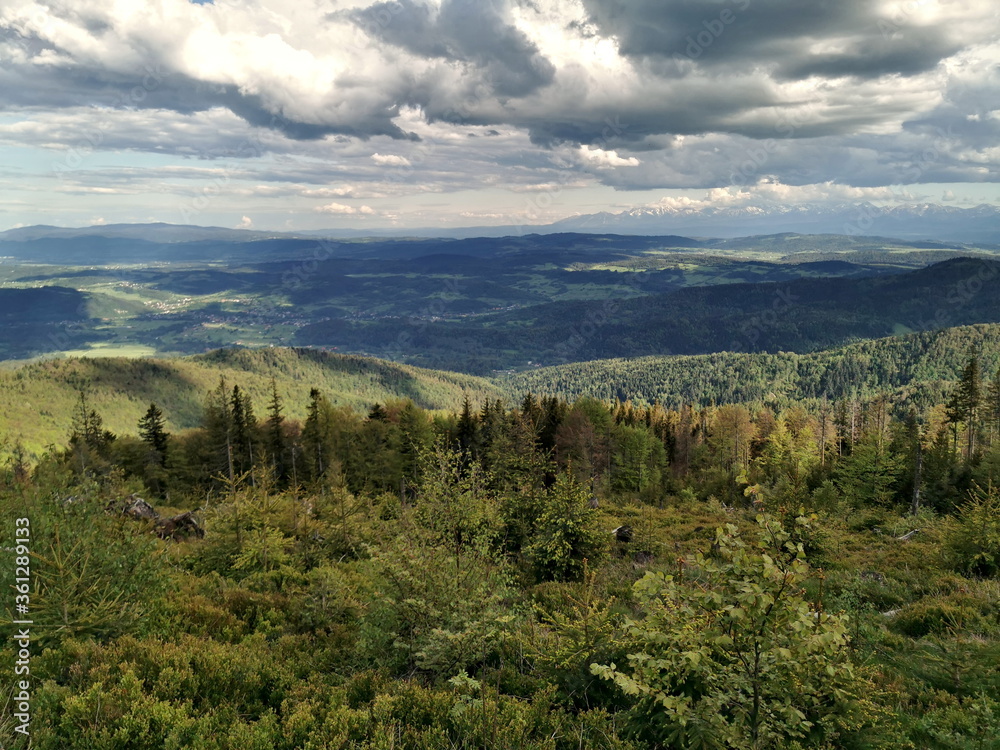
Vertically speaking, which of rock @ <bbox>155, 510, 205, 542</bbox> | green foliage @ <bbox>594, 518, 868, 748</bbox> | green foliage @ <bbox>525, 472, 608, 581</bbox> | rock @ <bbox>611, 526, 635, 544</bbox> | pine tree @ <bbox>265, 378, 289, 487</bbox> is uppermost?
green foliage @ <bbox>594, 518, 868, 748</bbox>

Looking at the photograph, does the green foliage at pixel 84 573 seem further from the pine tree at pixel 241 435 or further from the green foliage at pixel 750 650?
the pine tree at pixel 241 435

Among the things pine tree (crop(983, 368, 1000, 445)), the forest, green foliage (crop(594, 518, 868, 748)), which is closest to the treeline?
pine tree (crop(983, 368, 1000, 445))

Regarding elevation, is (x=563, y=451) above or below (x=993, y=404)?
below

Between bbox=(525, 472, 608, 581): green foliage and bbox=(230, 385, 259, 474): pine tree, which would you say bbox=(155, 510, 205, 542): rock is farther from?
bbox=(230, 385, 259, 474): pine tree

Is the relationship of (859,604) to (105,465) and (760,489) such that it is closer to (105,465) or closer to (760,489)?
(760,489)

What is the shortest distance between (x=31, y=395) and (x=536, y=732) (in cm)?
26378

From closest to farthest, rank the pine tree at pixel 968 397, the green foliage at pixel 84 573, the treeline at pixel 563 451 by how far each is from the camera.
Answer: the green foliage at pixel 84 573
the treeline at pixel 563 451
the pine tree at pixel 968 397

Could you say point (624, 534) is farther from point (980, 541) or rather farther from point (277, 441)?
point (277, 441)

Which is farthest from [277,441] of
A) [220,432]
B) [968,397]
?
[968,397]

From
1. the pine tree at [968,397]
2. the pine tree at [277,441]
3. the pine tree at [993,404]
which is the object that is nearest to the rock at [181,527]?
the pine tree at [277,441]

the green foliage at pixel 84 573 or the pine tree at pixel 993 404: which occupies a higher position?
the green foliage at pixel 84 573

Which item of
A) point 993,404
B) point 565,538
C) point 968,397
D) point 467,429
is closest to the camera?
point 565,538

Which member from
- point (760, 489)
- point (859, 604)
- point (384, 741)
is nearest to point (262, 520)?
point (384, 741)

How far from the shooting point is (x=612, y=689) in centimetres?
855
